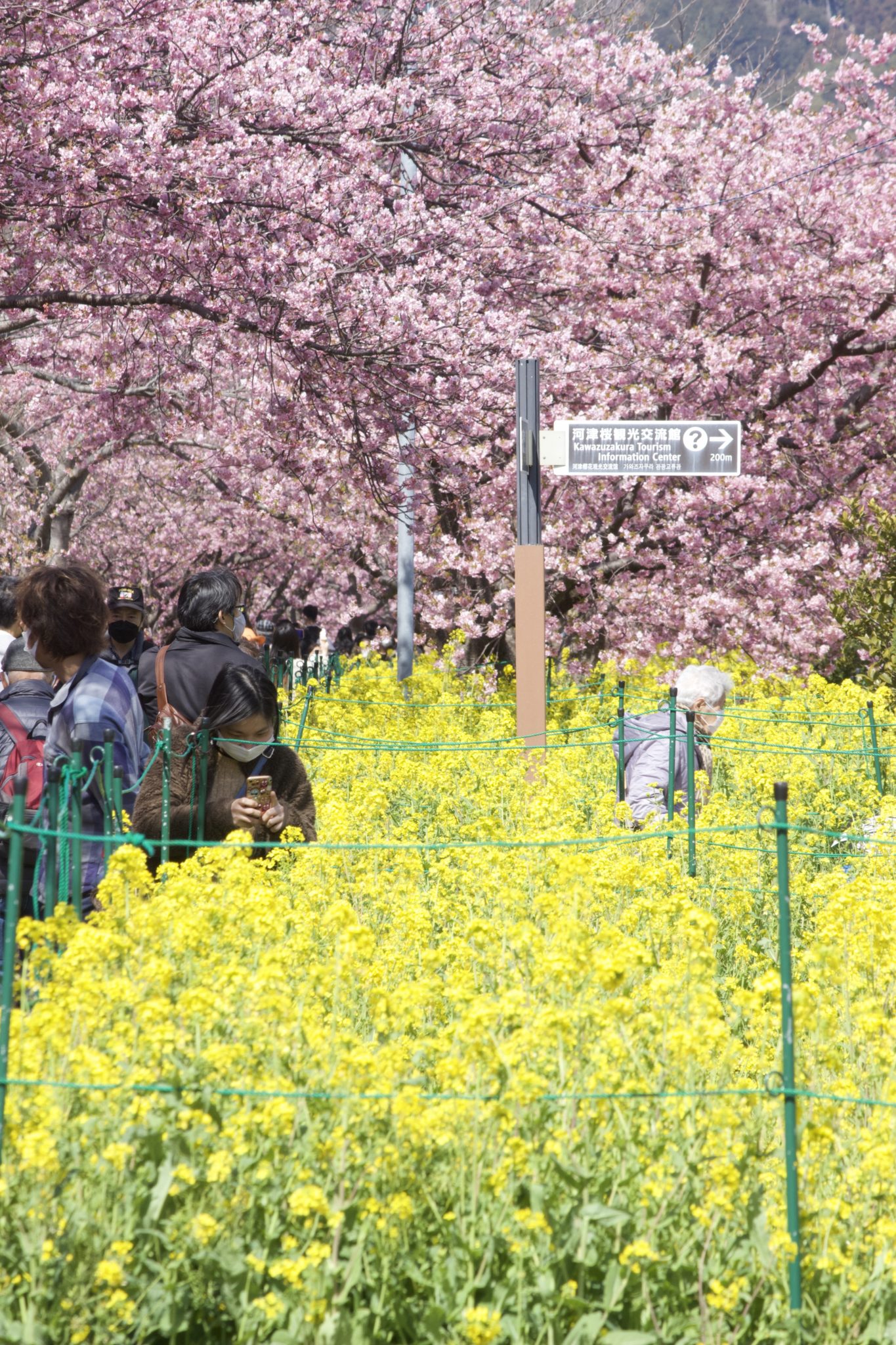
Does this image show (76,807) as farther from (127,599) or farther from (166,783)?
(127,599)

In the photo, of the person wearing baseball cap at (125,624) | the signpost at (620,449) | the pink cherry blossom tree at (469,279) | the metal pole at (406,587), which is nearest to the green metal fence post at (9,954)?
the person wearing baseball cap at (125,624)

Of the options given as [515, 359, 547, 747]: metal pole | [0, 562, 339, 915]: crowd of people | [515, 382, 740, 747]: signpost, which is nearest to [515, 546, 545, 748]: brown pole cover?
[515, 359, 547, 747]: metal pole

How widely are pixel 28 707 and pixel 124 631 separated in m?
3.43

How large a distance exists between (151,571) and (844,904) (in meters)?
23.4

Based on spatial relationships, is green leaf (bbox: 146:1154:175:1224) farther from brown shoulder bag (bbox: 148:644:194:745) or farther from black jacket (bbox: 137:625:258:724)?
black jacket (bbox: 137:625:258:724)

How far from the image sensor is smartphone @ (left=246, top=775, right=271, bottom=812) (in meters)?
4.82

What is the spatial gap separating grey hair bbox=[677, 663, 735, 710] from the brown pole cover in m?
2.65

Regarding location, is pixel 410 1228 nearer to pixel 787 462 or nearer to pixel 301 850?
pixel 301 850

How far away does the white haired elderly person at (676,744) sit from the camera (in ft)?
21.0

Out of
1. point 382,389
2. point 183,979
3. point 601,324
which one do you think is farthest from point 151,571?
point 183,979

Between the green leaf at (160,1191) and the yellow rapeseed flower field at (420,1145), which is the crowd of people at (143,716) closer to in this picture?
the yellow rapeseed flower field at (420,1145)

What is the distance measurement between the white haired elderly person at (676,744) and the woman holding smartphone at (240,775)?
184 centimetres

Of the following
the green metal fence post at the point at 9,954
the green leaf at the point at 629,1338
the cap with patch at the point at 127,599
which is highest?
the cap with patch at the point at 127,599

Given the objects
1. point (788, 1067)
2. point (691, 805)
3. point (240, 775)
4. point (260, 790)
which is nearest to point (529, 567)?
point (691, 805)
